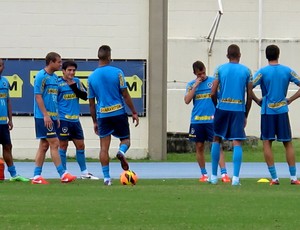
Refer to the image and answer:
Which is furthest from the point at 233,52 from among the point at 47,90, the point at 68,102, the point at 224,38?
the point at 224,38

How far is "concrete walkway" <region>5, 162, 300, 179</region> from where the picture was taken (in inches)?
733

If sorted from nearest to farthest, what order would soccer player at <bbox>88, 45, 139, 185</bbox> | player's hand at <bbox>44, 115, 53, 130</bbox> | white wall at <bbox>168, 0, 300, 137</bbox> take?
soccer player at <bbox>88, 45, 139, 185</bbox>, player's hand at <bbox>44, 115, 53, 130</bbox>, white wall at <bbox>168, 0, 300, 137</bbox>

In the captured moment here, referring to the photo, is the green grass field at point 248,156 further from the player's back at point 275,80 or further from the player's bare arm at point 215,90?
the player's bare arm at point 215,90

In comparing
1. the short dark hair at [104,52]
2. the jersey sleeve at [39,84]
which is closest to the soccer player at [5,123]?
the jersey sleeve at [39,84]

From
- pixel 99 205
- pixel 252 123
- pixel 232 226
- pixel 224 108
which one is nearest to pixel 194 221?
pixel 232 226

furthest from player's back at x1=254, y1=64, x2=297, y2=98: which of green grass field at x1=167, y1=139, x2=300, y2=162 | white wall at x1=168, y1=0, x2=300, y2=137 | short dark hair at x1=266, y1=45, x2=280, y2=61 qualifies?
white wall at x1=168, y1=0, x2=300, y2=137

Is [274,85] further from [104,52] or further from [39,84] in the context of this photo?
→ [39,84]

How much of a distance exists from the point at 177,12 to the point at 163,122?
1423 centimetres

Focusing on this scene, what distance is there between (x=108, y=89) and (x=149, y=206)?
12.6 feet

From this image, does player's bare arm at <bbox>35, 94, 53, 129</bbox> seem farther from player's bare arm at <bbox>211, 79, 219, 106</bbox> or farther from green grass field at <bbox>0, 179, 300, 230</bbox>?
player's bare arm at <bbox>211, 79, 219, 106</bbox>

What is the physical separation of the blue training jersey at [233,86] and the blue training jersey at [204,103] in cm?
168

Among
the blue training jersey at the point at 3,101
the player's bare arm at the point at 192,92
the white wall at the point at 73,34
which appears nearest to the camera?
the blue training jersey at the point at 3,101

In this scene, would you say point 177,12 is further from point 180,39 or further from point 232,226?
point 232,226

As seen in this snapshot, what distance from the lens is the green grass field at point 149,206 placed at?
9.99 m
